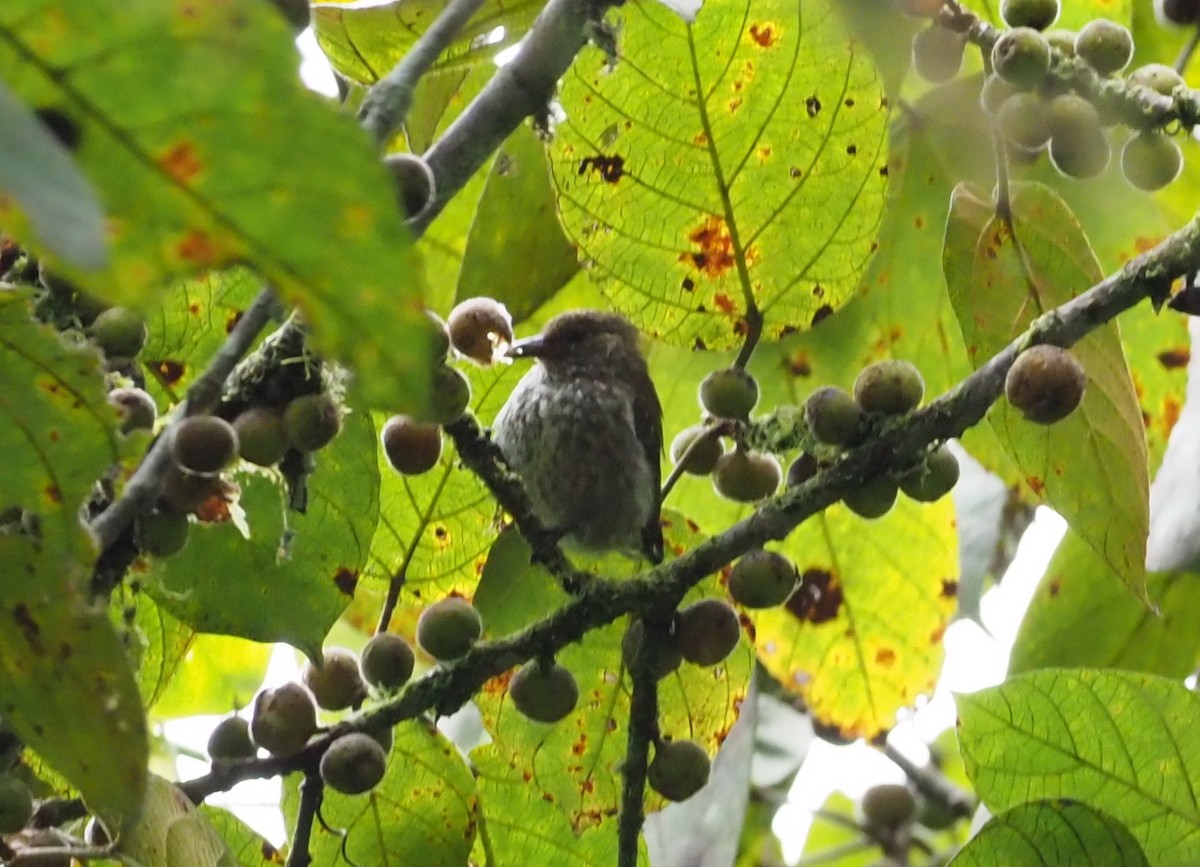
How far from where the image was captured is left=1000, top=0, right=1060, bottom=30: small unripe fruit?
148 centimetres

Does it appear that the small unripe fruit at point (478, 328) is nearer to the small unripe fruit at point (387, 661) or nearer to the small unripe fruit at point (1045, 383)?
the small unripe fruit at point (387, 661)

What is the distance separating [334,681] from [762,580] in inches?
18.0

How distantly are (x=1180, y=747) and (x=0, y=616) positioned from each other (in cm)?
114

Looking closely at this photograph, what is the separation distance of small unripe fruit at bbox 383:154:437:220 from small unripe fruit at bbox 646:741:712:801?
0.66 meters

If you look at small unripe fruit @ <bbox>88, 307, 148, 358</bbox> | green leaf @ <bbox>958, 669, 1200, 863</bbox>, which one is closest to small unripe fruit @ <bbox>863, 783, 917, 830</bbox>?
green leaf @ <bbox>958, 669, 1200, 863</bbox>

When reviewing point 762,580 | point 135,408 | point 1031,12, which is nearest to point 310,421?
point 135,408

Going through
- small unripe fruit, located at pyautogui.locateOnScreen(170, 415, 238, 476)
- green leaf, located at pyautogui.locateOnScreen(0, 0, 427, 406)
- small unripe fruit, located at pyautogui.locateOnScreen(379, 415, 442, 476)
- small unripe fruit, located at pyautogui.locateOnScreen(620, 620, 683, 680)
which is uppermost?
green leaf, located at pyautogui.locateOnScreen(0, 0, 427, 406)

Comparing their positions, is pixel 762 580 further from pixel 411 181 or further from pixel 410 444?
pixel 411 181

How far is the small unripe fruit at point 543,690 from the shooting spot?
142 centimetres

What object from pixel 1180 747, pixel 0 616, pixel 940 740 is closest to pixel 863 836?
pixel 940 740

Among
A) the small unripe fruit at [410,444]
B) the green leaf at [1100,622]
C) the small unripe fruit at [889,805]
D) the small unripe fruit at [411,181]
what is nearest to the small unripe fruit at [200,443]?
the small unripe fruit at [411,181]

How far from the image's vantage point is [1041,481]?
1.47m

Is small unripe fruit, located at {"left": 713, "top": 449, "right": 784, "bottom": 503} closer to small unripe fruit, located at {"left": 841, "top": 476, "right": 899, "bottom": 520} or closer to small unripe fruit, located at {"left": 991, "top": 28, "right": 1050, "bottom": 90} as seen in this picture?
small unripe fruit, located at {"left": 841, "top": 476, "right": 899, "bottom": 520}

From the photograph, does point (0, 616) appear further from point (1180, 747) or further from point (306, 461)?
point (1180, 747)
